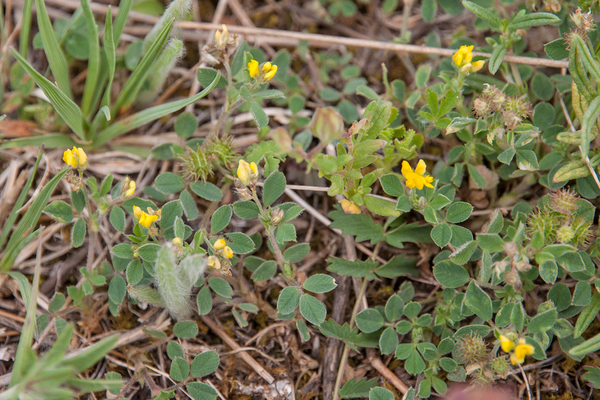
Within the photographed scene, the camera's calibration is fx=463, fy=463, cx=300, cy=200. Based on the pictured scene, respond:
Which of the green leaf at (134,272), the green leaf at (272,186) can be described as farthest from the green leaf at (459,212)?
the green leaf at (134,272)

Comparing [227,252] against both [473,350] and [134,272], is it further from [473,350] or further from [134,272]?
[473,350]

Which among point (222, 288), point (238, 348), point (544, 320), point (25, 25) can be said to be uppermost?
point (25, 25)

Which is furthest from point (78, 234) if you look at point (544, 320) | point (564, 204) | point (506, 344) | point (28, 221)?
point (564, 204)

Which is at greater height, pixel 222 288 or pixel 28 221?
pixel 28 221

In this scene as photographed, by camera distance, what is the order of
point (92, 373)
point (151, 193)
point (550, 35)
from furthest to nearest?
point (550, 35)
point (151, 193)
point (92, 373)

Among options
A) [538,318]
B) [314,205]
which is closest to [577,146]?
[538,318]

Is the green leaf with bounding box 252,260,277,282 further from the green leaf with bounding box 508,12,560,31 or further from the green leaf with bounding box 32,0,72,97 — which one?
the green leaf with bounding box 508,12,560,31

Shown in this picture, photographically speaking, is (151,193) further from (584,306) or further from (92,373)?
(584,306)
